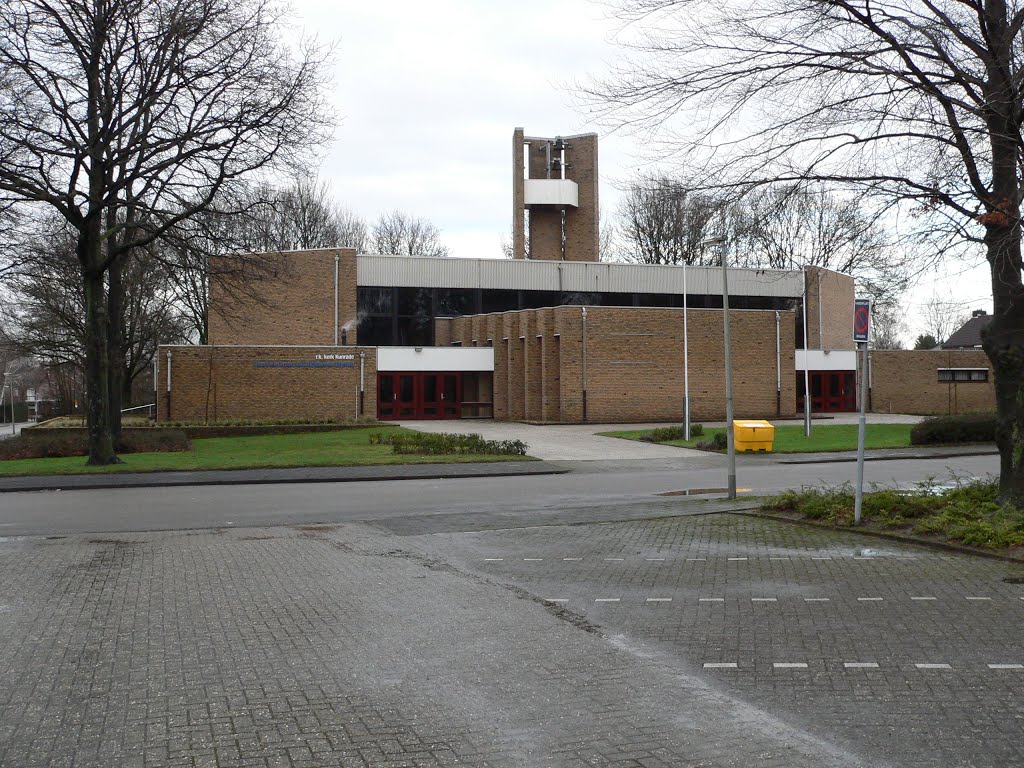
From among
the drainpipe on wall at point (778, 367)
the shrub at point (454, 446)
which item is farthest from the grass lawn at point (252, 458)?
the drainpipe on wall at point (778, 367)

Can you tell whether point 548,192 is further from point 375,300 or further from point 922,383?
point 922,383

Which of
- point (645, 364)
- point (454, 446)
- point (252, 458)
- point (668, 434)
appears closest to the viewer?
point (252, 458)

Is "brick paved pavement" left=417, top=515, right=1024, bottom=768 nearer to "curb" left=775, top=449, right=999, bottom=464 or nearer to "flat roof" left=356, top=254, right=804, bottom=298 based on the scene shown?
"curb" left=775, top=449, right=999, bottom=464

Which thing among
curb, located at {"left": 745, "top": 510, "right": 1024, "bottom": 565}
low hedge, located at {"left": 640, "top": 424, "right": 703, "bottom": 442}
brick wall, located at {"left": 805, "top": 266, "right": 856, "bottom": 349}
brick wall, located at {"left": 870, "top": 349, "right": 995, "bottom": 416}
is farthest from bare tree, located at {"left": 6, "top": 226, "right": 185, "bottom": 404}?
brick wall, located at {"left": 870, "top": 349, "right": 995, "bottom": 416}

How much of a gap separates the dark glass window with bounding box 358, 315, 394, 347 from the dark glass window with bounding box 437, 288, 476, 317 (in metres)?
3.12

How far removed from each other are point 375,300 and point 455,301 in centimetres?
446

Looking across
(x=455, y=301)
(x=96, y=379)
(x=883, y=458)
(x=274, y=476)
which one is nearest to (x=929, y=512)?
(x=274, y=476)

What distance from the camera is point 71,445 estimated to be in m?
28.8

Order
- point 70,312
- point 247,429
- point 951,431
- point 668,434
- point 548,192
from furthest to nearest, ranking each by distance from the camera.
Result: point 548,192
point 70,312
point 247,429
point 668,434
point 951,431

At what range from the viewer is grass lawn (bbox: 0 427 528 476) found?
2305 centimetres

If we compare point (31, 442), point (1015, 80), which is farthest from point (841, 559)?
point (31, 442)

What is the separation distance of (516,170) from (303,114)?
31950 mm

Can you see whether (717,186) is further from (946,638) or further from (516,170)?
(516,170)

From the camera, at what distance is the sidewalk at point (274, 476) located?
20156 millimetres
